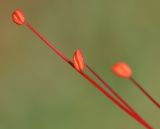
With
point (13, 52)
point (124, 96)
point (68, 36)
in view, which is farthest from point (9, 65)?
A: point (124, 96)

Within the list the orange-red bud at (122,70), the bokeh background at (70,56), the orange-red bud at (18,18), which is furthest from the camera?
the bokeh background at (70,56)

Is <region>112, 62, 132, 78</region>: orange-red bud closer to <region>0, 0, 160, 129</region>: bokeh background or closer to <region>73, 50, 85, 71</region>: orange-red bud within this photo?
<region>73, 50, 85, 71</region>: orange-red bud

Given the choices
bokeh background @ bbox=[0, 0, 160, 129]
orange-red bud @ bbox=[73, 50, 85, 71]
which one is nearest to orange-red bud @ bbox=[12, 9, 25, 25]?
orange-red bud @ bbox=[73, 50, 85, 71]

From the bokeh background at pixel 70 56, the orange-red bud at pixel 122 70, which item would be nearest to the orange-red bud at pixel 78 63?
the orange-red bud at pixel 122 70

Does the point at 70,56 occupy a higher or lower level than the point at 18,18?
higher

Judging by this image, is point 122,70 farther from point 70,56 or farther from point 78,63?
point 70,56

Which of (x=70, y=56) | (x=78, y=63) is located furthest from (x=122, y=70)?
(x=70, y=56)

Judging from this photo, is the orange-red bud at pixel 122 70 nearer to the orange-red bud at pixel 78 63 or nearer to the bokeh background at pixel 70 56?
the orange-red bud at pixel 78 63

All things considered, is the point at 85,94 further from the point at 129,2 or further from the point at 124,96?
the point at 129,2

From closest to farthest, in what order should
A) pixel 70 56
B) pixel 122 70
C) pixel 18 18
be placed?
pixel 122 70 → pixel 18 18 → pixel 70 56
